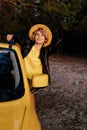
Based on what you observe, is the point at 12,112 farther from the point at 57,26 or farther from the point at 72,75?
the point at 57,26

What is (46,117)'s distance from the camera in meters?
7.11

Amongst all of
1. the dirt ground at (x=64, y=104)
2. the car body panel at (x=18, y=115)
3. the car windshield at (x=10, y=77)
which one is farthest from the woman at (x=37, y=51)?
the dirt ground at (x=64, y=104)

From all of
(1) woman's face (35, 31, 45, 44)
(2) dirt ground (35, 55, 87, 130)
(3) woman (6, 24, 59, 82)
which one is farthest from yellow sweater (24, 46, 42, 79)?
(2) dirt ground (35, 55, 87, 130)

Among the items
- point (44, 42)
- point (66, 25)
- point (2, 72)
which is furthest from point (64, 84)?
point (66, 25)

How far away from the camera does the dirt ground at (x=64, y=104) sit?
672 centimetres

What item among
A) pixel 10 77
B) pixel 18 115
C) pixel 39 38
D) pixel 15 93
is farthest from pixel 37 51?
pixel 18 115

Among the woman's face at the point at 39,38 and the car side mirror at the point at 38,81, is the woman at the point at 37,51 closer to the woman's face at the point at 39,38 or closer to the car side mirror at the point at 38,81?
the woman's face at the point at 39,38

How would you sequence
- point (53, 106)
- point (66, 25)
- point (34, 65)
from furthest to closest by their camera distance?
point (66, 25), point (53, 106), point (34, 65)

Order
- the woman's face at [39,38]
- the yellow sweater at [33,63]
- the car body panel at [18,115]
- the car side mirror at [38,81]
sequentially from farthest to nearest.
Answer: the woman's face at [39,38]
the yellow sweater at [33,63]
the car side mirror at [38,81]
the car body panel at [18,115]

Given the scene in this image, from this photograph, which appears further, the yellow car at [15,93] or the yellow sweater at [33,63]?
the yellow sweater at [33,63]

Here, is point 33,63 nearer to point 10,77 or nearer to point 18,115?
point 10,77

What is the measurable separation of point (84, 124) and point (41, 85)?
312 centimetres

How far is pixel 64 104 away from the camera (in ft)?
27.5

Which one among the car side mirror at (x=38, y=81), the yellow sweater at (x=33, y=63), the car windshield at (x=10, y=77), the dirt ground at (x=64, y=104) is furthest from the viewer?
the dirt ground at (x=64, y=104)
